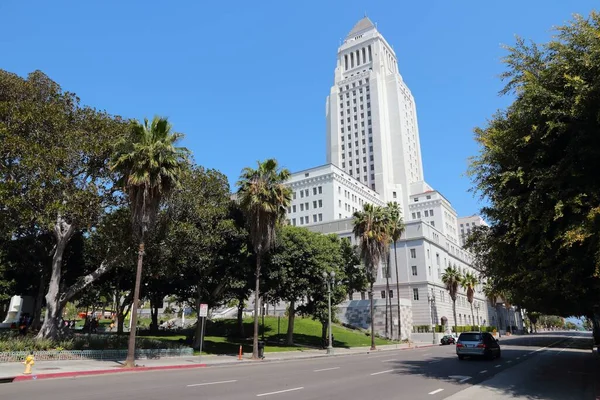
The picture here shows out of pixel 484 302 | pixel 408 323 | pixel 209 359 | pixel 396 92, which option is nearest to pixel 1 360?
pixel 209 359

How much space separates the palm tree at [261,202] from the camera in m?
27.1

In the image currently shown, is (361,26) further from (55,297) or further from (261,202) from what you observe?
(55,297)

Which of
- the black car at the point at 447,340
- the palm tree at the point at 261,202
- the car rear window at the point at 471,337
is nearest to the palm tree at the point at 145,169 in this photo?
the palm tree at the point at 261,202

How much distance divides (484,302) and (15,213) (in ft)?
341

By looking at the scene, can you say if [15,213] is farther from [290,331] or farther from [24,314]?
[290,331]

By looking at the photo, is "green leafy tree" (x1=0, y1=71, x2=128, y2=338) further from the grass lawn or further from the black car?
the black car

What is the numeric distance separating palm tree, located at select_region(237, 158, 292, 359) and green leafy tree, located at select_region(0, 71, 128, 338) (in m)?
8.28

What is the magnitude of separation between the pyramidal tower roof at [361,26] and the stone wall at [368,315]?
115m

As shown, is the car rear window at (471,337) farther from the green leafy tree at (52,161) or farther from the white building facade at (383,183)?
the white building facade at (383,183)

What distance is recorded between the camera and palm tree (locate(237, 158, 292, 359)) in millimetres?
27109

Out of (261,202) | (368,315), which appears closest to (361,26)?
(368,315)

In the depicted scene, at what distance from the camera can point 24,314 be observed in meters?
37.1

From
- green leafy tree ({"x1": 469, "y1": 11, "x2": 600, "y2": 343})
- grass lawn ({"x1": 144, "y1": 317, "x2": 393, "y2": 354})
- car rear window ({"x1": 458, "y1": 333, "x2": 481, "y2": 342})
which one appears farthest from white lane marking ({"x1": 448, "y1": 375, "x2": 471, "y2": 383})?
grass lawn ({"x1": 144, "y1": 317, "x2": 393, "y2": 354})

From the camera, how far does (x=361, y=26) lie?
6009 inches
